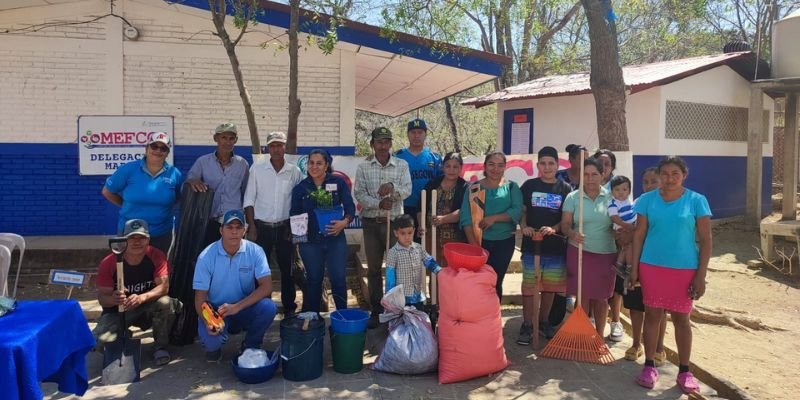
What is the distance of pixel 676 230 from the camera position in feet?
13.1

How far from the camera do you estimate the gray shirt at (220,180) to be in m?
5.20

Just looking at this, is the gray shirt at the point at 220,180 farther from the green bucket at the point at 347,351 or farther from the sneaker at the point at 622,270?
the sneaker at the point at 622,270

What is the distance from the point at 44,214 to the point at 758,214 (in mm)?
12569

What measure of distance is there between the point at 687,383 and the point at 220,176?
4071mm

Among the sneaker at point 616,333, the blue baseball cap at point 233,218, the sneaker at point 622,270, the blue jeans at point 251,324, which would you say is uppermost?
the blue baseball cap at point 233,218

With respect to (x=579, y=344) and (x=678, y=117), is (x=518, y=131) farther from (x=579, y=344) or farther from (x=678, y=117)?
(x=579, y=344)

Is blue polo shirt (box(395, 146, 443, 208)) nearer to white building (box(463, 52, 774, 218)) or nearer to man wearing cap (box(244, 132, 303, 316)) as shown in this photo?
man wearing cap (box(244, 132, 303, 316))

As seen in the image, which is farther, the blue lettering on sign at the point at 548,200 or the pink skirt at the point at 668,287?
the blue lettering on sign at the point at 548,200

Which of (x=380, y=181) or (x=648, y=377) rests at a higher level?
(x=380, y=181)

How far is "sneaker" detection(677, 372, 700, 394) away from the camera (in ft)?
13.3

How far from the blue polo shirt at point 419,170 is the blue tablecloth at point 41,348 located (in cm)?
301

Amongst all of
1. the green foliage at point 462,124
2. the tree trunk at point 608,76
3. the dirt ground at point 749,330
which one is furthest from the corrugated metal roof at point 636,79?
the green foliage at point 462,124

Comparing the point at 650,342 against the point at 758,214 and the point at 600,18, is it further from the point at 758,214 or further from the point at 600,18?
the point at 758,214

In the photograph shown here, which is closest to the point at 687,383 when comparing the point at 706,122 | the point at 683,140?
the point at 683,140
